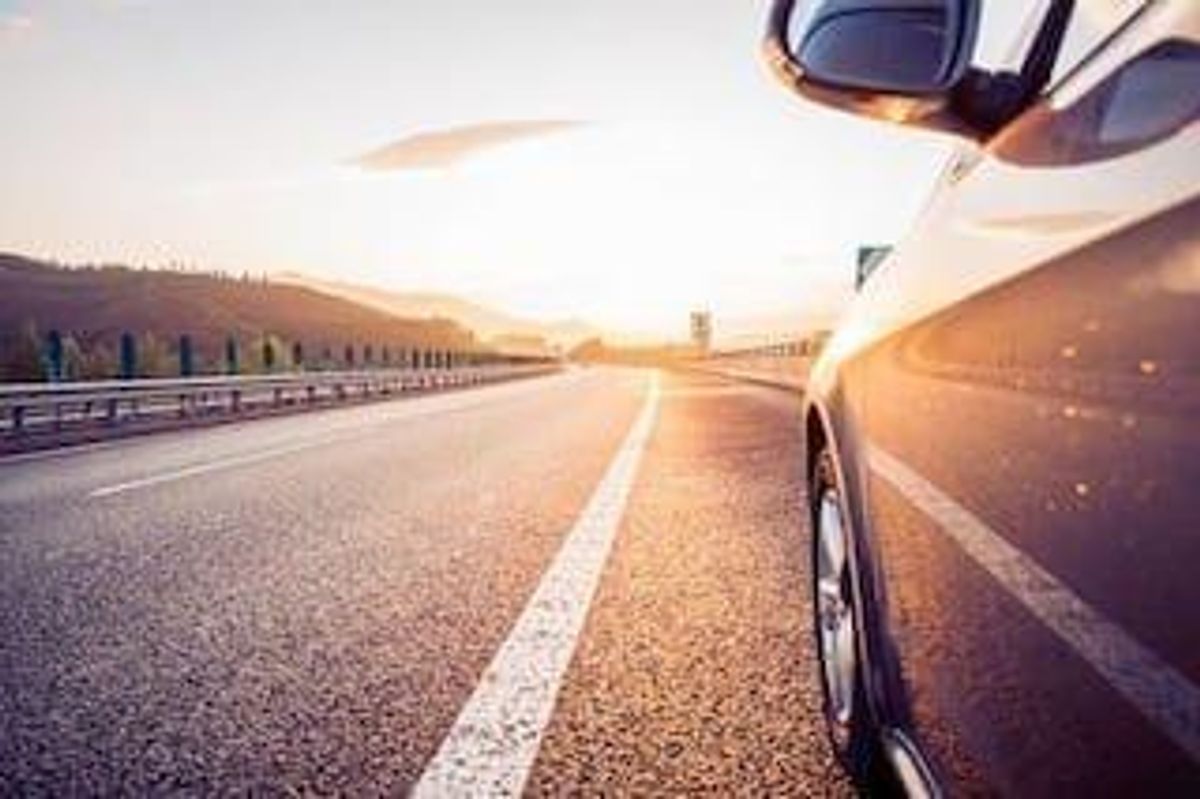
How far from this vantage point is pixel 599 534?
7504 millimetres

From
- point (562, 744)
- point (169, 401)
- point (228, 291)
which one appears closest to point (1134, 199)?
point (562, 744)

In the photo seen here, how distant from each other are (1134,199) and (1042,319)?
0.93 feet

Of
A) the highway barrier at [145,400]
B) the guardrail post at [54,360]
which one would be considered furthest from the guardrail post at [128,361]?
the guardrail post at [54,360]

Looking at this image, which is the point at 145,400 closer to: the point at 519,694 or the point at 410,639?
the point at 410,639

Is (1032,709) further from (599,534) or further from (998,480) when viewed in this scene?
(599,534)

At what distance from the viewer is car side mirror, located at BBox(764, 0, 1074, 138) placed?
201cm

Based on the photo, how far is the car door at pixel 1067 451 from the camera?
4.23 ft

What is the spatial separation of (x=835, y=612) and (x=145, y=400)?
814 inches

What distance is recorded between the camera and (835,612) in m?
3.33

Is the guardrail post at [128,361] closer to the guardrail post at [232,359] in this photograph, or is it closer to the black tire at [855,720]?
the guardrail post at [232,359]

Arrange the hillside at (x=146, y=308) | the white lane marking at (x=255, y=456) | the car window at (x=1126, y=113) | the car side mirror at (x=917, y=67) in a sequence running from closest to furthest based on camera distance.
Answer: the car window at (x=1126, y=113)
the car side mirror at (x=917, y=67)
the white lane marking at (x=255, y=456)
the hillside at (x=146, y=308)

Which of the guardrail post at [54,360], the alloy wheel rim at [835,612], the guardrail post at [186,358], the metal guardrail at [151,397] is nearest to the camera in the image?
the alloy wheel rim at [835,612]

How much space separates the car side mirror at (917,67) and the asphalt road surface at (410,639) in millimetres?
1657

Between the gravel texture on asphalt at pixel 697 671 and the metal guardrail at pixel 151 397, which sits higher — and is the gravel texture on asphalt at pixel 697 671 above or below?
above
